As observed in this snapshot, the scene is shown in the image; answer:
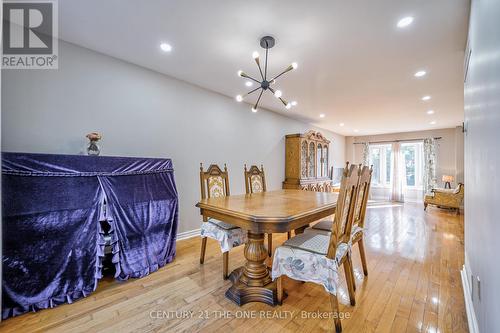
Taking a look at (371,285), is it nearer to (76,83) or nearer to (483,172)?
(483,172)

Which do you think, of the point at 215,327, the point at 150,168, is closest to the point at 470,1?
the point at 215,327

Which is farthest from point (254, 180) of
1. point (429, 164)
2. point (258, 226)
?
point (429, 164)

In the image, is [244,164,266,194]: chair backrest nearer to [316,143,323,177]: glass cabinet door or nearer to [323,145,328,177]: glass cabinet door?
[316,143,323,177]: glass cabinet door

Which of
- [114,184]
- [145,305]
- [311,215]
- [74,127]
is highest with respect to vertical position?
[74,127]

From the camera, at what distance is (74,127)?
2379mm

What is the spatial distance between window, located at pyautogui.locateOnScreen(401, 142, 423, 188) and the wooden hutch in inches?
141

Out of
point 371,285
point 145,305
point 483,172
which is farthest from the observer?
point 371,285

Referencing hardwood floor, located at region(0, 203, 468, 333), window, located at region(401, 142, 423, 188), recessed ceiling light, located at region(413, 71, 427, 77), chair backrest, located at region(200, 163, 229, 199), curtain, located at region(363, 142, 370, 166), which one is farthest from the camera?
curtain, located at region(363, 142, 370, 166)

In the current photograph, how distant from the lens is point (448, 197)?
5477 mm

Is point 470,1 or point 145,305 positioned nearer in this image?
point 470,1

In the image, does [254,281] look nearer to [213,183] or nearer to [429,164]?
[213,183]

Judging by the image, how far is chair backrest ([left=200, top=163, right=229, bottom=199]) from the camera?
263cm

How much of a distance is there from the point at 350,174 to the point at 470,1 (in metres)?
1.63

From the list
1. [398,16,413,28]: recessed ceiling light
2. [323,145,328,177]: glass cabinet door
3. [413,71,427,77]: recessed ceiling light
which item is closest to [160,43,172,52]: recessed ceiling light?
[398,16,413,28]: recessed ceiling light
